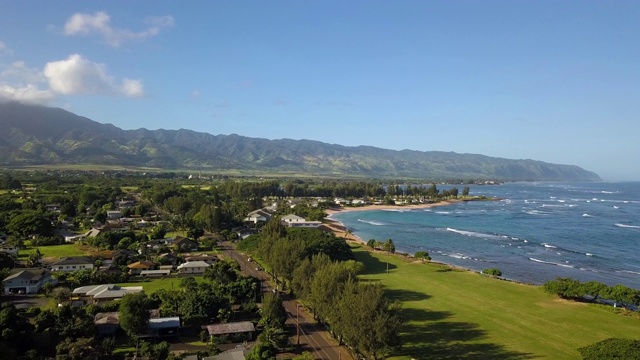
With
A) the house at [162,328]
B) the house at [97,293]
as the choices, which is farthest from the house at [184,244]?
the house at [162,328]

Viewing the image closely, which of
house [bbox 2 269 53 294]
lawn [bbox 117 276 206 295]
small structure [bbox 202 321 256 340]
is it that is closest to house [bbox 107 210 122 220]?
lawn [bbox 117 276 206 295]

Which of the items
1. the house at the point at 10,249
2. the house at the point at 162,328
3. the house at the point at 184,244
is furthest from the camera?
the house at the point at 184,244

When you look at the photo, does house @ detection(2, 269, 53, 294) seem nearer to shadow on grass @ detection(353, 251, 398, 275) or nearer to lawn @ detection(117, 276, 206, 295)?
lawn @ detection(117, 276, 206, 295)

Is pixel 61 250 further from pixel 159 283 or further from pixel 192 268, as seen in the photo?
pixel 159 283

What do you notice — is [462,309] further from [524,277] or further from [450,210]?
[450,210]

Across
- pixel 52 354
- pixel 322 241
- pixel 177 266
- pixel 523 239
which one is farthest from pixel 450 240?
pixel 52 354

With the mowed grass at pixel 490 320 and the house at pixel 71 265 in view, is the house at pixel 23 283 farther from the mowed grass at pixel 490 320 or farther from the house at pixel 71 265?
the mowed grass at pixel 490 320

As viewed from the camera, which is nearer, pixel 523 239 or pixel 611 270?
pixel 611 270
